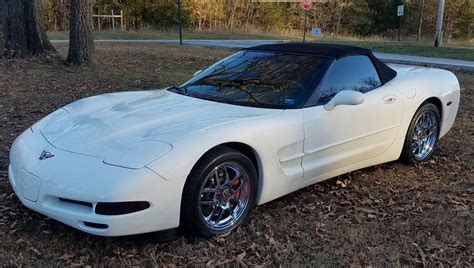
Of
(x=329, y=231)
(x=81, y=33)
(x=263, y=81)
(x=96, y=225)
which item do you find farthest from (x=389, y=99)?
(x=81, y=33)

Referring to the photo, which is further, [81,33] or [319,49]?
[81,33]

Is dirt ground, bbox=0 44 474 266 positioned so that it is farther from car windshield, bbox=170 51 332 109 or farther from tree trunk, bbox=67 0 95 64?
tree trunk, bbox=67 0 95 64

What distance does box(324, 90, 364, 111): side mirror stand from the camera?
3953 mm

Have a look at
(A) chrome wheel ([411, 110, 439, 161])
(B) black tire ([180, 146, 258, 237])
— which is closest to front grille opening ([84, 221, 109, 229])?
(B) black tire ([180, 146, 258, 237])

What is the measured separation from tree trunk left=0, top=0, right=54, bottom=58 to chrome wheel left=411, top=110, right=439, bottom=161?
8.45m

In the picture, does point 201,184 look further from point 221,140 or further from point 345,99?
point 345,99

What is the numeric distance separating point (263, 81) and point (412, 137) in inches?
→ 69.3

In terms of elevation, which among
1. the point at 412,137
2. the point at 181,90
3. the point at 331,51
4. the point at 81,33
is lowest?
the point at 412,137

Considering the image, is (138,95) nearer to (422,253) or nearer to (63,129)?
(63,129)

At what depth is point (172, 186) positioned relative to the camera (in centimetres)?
310

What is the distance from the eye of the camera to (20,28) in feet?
34.6

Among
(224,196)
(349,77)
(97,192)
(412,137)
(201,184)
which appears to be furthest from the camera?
(412,137)

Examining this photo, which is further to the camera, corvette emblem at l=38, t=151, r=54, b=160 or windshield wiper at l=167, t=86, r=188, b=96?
windshield wiper at l=167, t=86, r=188, b=96

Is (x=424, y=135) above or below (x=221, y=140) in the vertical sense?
below
